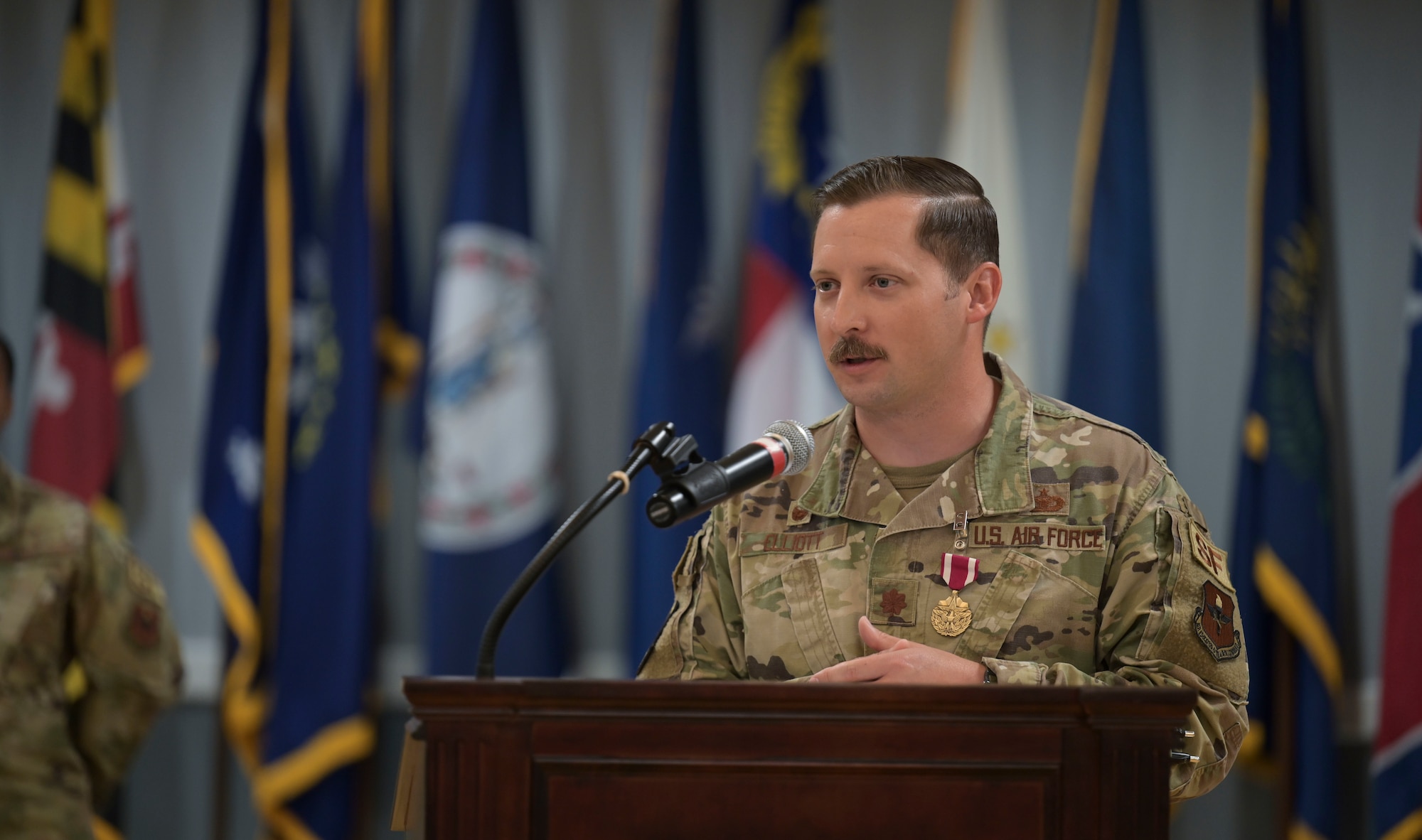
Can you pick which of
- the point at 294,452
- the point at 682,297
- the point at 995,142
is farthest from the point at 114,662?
the point at 995,142

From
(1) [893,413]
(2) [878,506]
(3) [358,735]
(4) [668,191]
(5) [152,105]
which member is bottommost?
(3) [358,735]

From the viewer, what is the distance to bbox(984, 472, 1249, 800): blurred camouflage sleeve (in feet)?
5.30

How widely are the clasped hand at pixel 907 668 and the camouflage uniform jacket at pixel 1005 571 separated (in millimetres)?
88

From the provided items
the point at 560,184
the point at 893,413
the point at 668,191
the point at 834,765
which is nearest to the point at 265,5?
the point at 560,184

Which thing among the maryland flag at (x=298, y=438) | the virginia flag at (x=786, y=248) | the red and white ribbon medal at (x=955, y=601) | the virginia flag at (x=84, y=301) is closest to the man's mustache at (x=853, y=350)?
the red and white ribbon medal at (x=955, y=601)

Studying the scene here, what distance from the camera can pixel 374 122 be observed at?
4.11 meters

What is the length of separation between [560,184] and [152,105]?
1400mm

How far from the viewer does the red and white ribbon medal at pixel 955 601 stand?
1828 millimetres

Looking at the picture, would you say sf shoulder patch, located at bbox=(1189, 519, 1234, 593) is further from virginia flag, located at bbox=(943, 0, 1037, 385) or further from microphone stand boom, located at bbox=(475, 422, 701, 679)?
virginia flag, located at bbox=(943, 0, 1037, 385)

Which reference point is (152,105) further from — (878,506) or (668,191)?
(878,506)

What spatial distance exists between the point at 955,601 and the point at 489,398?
235cm

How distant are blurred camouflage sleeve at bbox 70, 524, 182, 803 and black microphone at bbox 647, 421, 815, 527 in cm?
207

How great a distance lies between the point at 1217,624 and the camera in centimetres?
171

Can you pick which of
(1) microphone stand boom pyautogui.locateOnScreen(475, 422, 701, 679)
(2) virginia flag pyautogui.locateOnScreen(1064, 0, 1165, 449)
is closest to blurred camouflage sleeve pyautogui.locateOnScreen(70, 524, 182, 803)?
(1) microphone stand boom pyautogui.locateOnScreen(475, 422, 701, 679)
